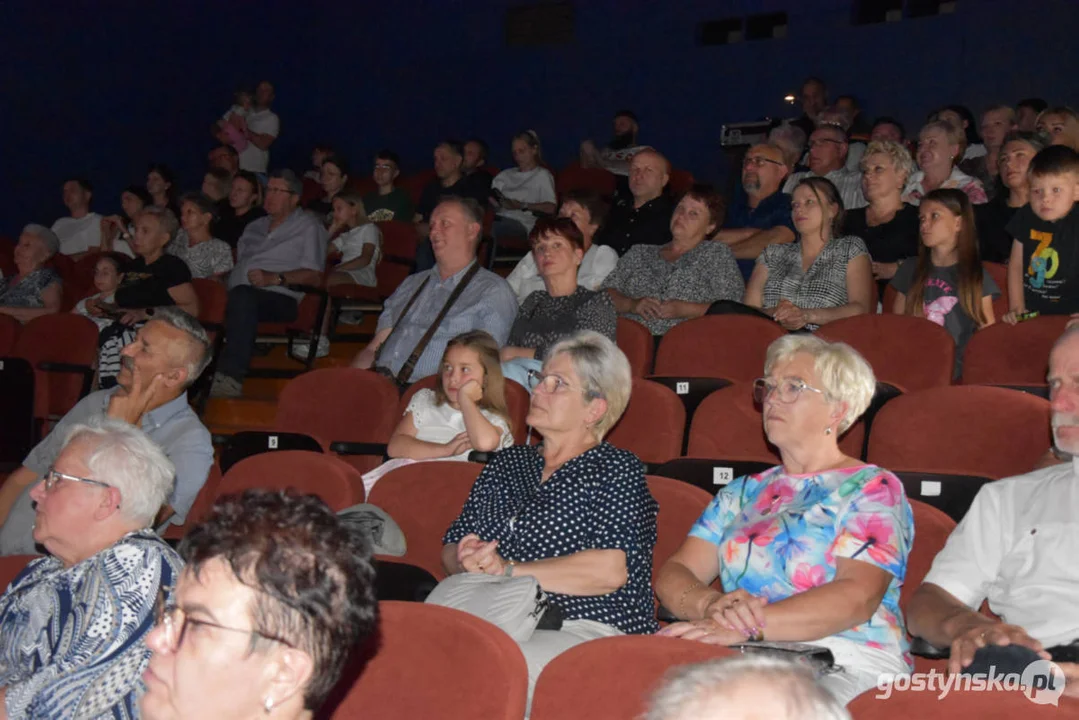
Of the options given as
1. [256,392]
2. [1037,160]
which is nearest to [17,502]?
[256,392]

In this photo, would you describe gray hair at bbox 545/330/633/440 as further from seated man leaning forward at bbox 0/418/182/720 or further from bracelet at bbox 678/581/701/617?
seated man leaning forward at bbox 0/418/182/720

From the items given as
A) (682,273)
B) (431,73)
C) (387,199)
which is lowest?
(682,273)

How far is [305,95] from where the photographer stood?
33.4 feet

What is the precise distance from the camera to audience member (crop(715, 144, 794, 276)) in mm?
5090

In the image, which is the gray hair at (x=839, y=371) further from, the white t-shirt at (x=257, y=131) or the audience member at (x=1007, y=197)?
the white t-shirt at (x=257, y=131)

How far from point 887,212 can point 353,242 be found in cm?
333

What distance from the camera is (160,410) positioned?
10.7ft

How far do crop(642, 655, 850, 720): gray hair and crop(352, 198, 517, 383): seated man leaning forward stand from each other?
10.8 ft

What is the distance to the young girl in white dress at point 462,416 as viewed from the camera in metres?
3.34

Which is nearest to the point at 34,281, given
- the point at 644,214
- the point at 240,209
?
the point at 240,209

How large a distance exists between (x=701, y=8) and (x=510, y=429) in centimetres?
591

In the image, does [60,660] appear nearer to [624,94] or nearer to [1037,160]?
[1037,160]

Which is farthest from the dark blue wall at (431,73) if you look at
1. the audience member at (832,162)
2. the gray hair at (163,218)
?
the gray hair at (163,218)

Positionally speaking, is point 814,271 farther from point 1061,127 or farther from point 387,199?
point 387,199
